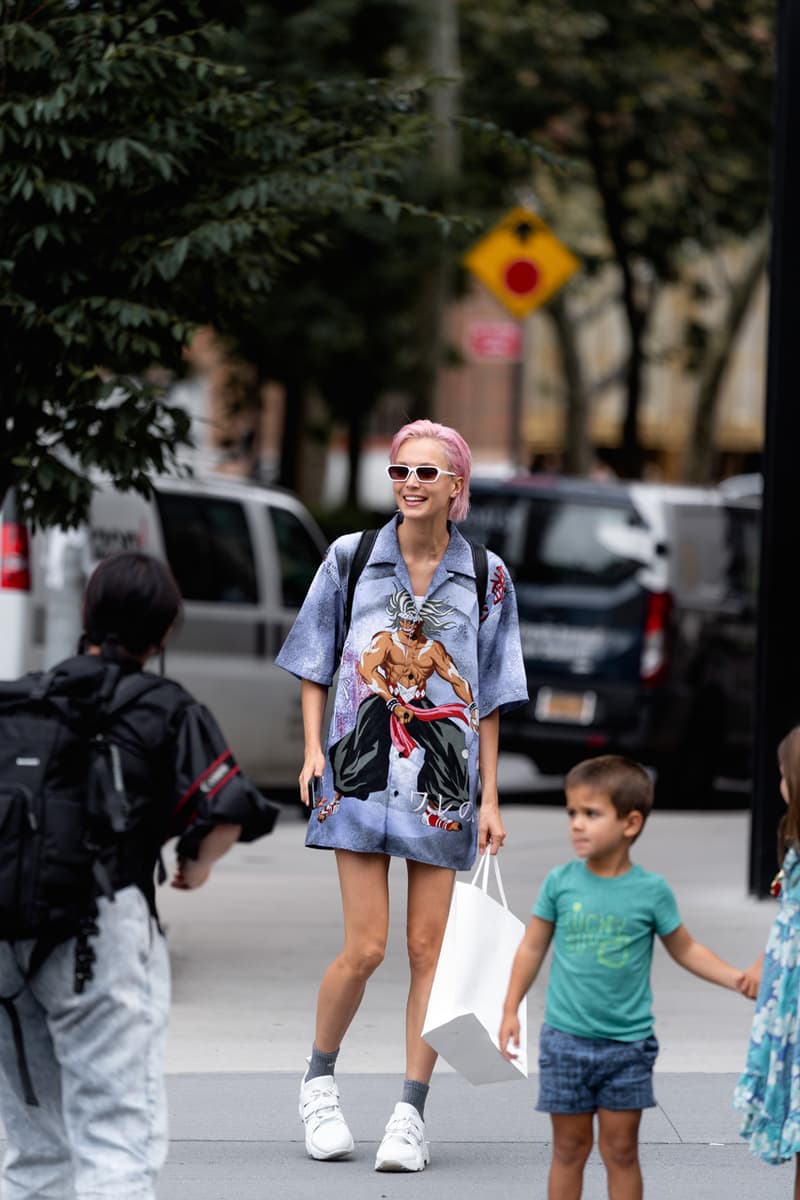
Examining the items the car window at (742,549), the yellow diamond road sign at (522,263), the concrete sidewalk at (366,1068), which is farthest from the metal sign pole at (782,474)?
the yellow diamond road sign at (522,263)

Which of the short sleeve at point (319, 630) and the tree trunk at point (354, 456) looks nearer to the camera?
the short sleeve at point (319, 630)

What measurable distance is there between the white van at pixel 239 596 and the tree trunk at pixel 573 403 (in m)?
16.1

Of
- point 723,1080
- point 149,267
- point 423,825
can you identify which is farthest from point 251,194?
point 723,1080

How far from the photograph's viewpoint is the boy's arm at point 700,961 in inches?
160

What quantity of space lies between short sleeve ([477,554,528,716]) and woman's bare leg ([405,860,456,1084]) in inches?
16.7

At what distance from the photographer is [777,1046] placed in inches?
163

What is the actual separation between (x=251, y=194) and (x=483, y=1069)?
3050mm

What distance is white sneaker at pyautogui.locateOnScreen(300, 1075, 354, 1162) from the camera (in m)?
5.21

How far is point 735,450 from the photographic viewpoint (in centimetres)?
5591

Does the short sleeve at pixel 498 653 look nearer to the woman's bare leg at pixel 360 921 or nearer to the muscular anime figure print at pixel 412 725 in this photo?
the muscular anime figure print at pixel 412 725

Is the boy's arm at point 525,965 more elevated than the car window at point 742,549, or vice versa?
the car window at point 742,549

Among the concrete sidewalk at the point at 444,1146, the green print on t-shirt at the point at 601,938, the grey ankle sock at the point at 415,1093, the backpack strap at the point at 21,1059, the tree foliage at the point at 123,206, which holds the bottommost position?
the concrete sidewalk at the point at 444,1146

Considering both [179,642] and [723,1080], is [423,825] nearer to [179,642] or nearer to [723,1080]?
[723,1080]

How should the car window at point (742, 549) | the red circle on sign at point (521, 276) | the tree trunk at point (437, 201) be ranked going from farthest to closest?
1. the tree trunk at point (437, 201)
2. the red circle on sign at point (521, 276)
3. the car window at point (742, 549)
